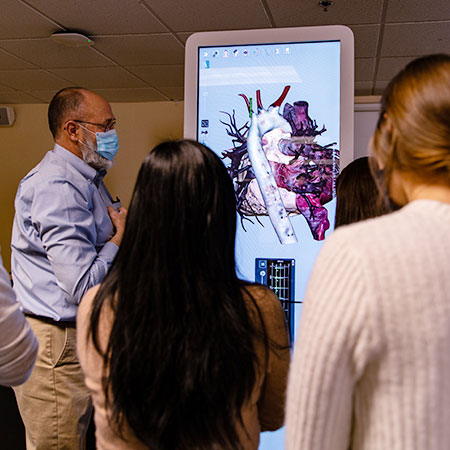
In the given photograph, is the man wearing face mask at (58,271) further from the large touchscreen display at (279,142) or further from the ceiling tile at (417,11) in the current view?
the ceiling tile at (417,11)

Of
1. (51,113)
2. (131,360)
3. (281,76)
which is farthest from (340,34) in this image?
(131,360)

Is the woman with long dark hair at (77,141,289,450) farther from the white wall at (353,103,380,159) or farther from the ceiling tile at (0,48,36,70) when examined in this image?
the ceiling tile at (0,48,36,70)

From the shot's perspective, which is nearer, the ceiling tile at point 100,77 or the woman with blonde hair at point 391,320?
the woman with blonde hair at point 391,320

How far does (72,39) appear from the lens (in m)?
3.59

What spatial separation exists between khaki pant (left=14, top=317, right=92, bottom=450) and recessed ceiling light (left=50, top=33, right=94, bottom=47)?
2.39 meters

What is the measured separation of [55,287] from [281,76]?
3.28ft

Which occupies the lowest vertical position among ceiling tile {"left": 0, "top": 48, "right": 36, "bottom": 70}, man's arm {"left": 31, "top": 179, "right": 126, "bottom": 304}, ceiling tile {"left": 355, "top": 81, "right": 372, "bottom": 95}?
man's arm {"left": 31, "top": 179, "right": 126, "bottom": 304}

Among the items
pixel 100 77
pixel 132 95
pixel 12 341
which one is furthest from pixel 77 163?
pixel 132 95

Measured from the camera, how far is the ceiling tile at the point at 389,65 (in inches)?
158

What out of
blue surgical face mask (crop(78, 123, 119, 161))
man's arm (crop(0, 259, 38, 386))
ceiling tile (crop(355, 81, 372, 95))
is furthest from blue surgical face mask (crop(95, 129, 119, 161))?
ceiling tile (crop(355, 81, 372, 95))

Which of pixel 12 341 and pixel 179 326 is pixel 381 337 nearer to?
pixel 179 326

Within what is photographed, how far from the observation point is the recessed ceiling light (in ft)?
11.6

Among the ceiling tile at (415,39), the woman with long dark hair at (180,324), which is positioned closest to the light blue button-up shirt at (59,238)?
the woman with long dark hair at (180,324)

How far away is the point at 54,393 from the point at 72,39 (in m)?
2.59
